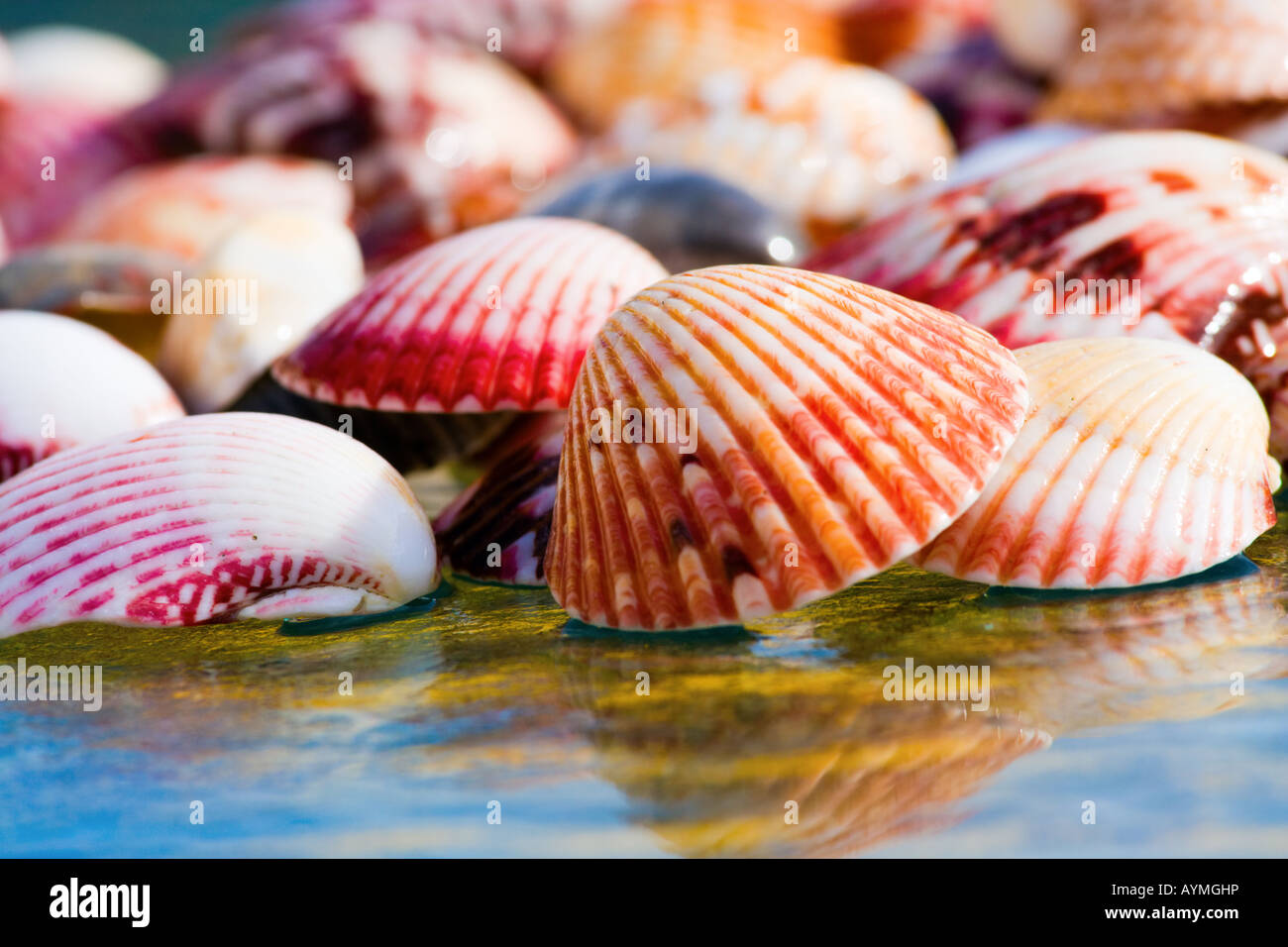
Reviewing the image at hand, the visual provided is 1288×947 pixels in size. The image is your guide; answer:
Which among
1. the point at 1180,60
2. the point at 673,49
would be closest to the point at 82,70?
the point at 673,49

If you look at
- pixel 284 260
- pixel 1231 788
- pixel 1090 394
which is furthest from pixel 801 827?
pixel 284 260

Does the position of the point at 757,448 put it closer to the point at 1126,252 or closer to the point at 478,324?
the point at 478,324

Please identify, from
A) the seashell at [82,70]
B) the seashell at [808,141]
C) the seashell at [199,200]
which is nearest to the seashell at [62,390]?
the seashell at [199,200]

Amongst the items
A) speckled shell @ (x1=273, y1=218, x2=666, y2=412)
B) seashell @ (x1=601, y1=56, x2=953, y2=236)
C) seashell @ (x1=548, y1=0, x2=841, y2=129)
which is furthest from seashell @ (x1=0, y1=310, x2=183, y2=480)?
seashell @ (x1=548, y1=0, x2=841, y2=129)

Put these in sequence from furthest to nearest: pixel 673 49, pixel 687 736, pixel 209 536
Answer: pixel 673 49, pixel 209 536, pixel 687 736

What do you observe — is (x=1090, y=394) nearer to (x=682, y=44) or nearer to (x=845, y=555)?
(x=845, y=555)

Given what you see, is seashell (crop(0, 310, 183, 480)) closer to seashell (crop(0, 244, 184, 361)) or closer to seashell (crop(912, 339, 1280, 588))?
seashell (crop(0, 244, 184, 361))
